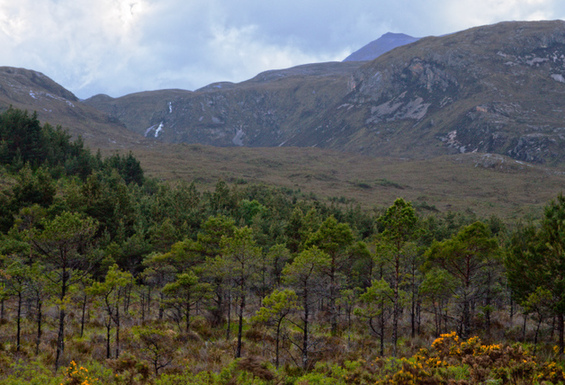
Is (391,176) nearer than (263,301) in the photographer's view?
No

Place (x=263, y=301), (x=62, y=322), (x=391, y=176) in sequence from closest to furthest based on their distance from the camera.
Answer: (x=62, y=322), (x=263, y=301), (x=391, y=176)

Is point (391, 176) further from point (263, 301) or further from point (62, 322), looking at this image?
point (62, 322)

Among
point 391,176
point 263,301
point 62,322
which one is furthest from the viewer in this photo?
point 391,176

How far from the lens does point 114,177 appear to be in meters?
57.1

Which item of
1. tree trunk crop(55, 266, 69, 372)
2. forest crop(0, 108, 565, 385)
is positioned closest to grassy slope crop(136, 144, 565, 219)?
forest crop(0, 108, 565, 385)

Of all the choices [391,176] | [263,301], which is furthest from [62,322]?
[391,176]

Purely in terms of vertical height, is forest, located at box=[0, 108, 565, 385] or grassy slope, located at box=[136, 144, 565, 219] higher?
grassy slope, located at box=[136, 144, 565, 219]

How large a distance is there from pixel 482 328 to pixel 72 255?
110 ft

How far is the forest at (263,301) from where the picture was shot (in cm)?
1573

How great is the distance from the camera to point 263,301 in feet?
66.6

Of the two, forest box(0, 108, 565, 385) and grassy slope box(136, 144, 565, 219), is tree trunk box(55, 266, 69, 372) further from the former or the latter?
grassy slope box(136, 144, 565, 219)

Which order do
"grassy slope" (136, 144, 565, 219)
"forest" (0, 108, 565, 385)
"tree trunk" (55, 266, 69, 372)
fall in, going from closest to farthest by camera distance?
1. "forest" (0, 108, 565, 385)
2. "tree trunk" (55, 266, 69, 372)
3. "grassy slope" (136, 144, 565, 219)

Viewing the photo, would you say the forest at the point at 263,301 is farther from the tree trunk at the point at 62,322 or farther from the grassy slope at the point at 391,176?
the grassy slope at the point at 391,176

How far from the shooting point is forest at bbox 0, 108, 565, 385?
15727mm
